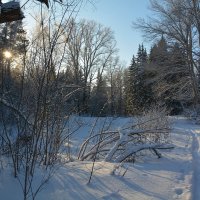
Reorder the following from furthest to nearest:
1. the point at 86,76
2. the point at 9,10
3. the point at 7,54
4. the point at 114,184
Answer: the point at 86,76 → the point at 114,184 → the point at 7,54 → the point at 9,10

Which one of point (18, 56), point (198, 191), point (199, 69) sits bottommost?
point (198, 191)

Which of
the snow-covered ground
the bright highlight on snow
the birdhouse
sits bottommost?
the snow-covered ground

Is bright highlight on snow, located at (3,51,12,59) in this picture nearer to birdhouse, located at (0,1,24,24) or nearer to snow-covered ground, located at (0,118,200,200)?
snow-covered ground, located at (0,118,200,200)

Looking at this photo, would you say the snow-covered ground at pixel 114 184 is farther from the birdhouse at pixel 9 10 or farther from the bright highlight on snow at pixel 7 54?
the birdhouse at pixel 9 10

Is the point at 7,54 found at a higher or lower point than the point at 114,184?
higher

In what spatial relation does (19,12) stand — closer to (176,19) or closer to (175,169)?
(175,169)

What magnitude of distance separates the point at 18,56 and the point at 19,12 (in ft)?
6.36

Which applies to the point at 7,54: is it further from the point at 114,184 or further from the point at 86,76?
the point at 86,76

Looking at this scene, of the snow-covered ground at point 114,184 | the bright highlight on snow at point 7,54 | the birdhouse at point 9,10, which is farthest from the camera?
the bright highlight on snow at point 7,54

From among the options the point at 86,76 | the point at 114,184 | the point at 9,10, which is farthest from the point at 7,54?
the point at 86,76

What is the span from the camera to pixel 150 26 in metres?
31.3

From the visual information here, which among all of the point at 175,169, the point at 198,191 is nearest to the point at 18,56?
the point at 198,191

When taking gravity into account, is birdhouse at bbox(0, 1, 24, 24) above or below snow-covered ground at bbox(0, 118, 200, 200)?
above

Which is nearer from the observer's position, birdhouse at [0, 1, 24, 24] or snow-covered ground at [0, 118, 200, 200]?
birdhouse at [0, 1, 24, 24]
